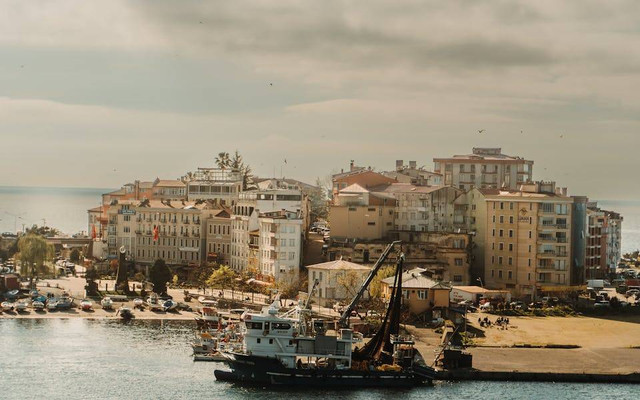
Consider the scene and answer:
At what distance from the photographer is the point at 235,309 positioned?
11038 centimetres

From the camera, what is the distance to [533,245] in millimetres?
126500

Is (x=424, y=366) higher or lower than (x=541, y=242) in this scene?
lower

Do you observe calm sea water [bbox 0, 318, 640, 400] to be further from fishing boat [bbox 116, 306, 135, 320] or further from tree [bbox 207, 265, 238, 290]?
tree [bbox 207, 265, 238, 290]

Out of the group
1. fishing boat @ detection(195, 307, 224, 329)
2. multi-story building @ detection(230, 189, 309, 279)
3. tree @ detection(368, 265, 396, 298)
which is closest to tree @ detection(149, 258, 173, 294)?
multi-story building @ detection(230, 189, 309, 279)

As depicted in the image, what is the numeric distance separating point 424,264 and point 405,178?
3532 cm

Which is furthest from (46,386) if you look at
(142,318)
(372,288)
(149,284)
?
(149,284)

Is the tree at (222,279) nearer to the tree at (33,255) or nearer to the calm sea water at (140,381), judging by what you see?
the tree at (33,255)

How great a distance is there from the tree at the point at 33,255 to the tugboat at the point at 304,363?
171 ft

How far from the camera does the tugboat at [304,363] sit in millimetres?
81688

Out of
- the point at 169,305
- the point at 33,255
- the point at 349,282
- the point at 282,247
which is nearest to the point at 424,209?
the point at 282,247

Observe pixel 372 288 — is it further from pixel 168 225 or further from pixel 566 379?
pixel 168 225

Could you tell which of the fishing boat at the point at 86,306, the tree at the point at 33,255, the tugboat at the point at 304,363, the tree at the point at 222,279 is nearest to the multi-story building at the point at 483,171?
the tree at the point at 222,279

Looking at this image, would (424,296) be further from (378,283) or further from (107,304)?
(107,304)

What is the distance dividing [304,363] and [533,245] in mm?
48794
